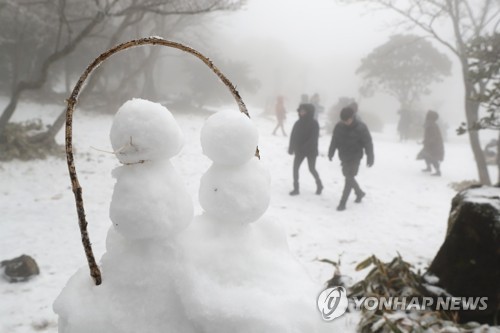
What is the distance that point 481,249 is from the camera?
2.57 m

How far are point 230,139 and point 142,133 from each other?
0.31 m

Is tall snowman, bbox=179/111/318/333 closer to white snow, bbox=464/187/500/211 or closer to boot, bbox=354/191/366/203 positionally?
white snow, bbox=464/187/500/211

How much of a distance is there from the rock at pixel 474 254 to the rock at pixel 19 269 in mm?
3855

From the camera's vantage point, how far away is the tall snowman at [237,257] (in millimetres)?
1048

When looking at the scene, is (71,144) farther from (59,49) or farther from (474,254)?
(59,49)

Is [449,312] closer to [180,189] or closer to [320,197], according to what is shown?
[180,189]

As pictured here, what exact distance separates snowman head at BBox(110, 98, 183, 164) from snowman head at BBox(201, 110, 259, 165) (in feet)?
0.49

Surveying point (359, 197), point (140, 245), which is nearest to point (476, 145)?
point (359, 197)

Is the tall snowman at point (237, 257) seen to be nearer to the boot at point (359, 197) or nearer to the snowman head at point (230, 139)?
the snowman head at point (230, 139)

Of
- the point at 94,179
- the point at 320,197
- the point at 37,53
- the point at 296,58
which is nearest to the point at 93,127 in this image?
the point at 94,179

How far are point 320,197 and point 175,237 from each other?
519cm

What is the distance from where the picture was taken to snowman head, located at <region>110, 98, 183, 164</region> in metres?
1.09
